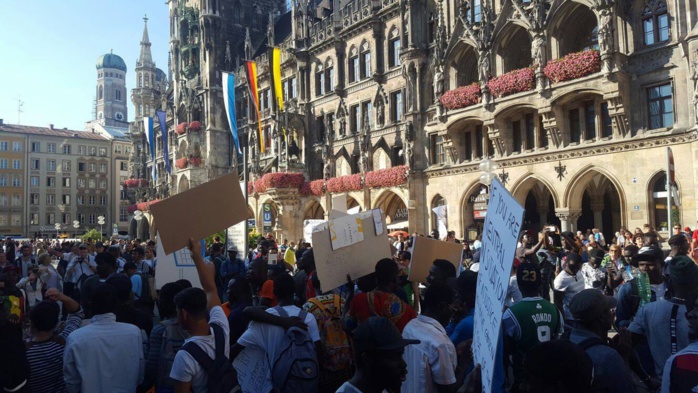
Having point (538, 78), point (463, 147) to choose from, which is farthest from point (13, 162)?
point (538, 78)

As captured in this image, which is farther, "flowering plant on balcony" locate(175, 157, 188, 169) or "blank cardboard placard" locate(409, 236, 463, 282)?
"flowering plant on balcony" locate(175, 157, 188, 169)

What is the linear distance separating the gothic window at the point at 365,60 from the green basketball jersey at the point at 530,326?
29.4m

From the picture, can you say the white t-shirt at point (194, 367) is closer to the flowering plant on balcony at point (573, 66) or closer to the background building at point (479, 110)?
the background building at point (479, 110)

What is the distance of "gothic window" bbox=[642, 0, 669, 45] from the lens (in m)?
20.0

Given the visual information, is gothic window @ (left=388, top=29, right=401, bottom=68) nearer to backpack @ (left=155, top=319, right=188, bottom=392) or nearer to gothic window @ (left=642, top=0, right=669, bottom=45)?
gothic window @ (left=642, top=0, right=669, bottom=45)

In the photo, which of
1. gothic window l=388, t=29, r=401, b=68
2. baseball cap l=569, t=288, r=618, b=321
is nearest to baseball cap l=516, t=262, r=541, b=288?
baseball cap l=569, t=288, r=618, b=321

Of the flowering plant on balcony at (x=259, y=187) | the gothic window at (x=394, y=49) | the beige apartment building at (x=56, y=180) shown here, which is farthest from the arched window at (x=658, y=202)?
the beige apartment building at (x=56, y=180)

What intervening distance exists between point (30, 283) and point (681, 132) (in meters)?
20.0

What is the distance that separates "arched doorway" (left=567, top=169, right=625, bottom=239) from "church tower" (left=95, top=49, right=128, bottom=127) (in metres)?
118

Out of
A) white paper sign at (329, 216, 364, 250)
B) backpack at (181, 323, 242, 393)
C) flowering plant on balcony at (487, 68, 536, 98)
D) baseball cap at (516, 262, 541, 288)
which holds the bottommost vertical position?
backpack at (181, 323, 242, 393)

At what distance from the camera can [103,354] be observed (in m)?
3.98

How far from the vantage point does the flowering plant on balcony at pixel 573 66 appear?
68.3ft

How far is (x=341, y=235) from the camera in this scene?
20.9 ft

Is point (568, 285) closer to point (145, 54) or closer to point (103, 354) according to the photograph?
point (103, 354)
